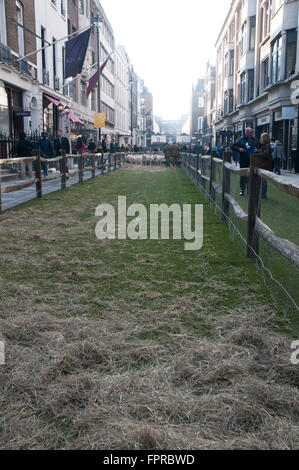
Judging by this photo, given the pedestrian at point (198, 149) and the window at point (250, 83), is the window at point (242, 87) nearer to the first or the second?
the window at point (250, 83)

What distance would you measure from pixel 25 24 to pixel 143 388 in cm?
2452

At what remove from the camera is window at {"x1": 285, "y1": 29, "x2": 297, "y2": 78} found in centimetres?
2708

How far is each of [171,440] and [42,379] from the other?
101cm

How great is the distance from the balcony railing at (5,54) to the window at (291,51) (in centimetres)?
1590

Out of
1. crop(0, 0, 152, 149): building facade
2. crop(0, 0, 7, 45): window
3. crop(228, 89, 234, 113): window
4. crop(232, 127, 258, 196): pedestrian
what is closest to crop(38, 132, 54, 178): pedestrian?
crop(0, 0, 152, 149): building facade

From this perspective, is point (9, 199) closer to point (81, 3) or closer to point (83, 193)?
point (83, 193)

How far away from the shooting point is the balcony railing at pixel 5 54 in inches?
750

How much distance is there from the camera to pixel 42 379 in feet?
9.82

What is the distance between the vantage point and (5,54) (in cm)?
1964

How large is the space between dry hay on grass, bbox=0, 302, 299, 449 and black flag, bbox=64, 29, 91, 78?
853 inches

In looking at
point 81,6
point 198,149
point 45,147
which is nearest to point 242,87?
point 81,6

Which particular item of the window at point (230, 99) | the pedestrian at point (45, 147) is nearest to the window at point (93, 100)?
the window at point (230, 99)

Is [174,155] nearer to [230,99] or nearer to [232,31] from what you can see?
[230,99]

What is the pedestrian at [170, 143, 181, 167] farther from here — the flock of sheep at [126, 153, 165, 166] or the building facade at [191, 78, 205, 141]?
the building facade at [191, 78, 205, 141]
